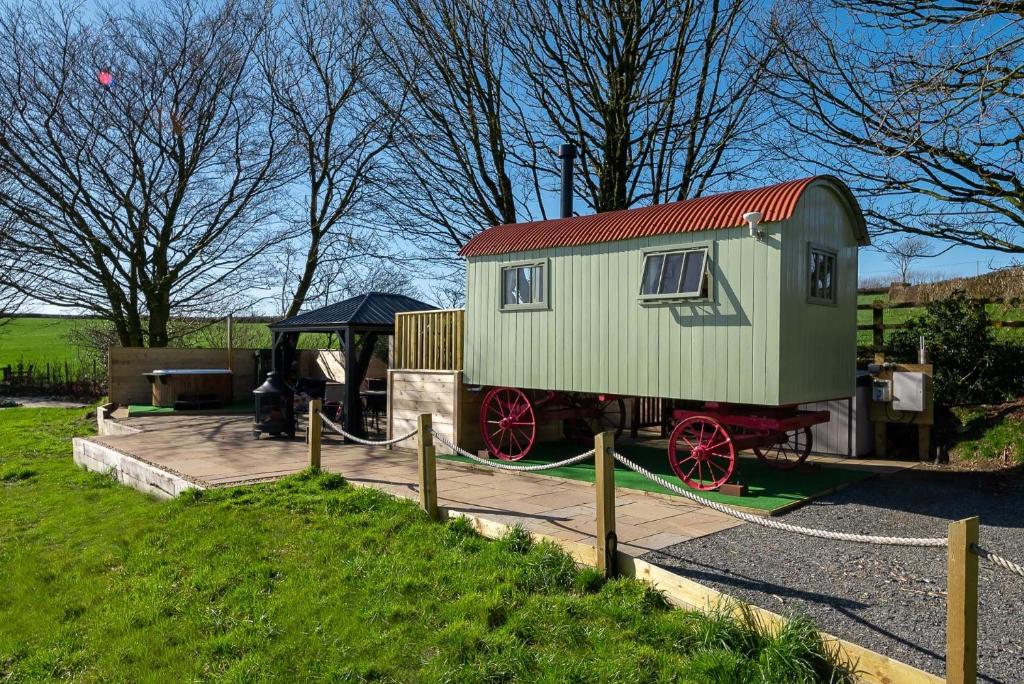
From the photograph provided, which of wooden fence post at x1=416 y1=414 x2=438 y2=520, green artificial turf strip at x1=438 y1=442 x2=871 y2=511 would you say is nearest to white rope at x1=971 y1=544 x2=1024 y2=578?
green artificial turf strip at x1=438 y1=442 x2=871 y2=511

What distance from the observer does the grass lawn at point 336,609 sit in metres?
3.74

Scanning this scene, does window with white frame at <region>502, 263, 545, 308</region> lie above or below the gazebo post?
above

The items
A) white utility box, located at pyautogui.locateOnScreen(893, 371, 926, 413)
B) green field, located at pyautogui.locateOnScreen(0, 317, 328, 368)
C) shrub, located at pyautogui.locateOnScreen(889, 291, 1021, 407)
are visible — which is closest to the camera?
white utility box, located at pyautogui.locateOnScreen(893, 371, 926, 413)

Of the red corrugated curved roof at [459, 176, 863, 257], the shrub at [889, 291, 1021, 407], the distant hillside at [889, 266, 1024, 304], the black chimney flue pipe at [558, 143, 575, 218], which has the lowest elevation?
the shrub at [889, 291, 1021, 407]

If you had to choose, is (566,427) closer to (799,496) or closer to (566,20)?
(799,496)

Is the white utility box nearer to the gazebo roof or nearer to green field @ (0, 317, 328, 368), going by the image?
the gazebo roof

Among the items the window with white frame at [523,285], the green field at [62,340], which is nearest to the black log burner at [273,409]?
the window with white frame at [523,285]

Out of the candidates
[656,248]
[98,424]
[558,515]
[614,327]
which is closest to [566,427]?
[614,327]

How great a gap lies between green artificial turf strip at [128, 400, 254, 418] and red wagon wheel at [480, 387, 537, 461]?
8.14 metres

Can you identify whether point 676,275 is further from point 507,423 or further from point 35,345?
point 35,345

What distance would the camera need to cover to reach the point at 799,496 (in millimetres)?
7445

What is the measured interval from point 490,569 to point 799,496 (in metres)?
4.03

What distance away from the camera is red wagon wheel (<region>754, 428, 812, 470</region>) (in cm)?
861

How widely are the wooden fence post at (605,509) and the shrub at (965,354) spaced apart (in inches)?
326
